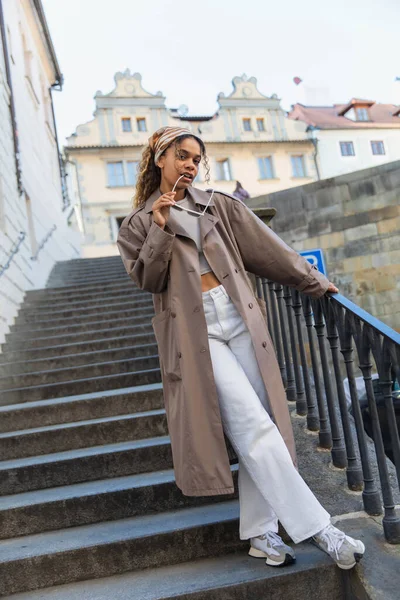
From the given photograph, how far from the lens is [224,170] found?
26938 mm

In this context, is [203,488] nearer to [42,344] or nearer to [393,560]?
[393,560]

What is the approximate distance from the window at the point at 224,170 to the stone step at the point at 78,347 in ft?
73.1

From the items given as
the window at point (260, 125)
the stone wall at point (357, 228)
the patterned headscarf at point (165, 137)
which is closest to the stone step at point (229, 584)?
the patterned headscarf at point (165, 137)

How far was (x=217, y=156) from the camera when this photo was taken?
27.0 metres

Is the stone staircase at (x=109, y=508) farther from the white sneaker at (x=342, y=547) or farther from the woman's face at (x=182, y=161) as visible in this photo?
the woman's face at (x=182, y=161)

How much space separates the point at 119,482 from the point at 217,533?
68 centimetres

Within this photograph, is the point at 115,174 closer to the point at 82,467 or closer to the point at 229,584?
the point at 82,467

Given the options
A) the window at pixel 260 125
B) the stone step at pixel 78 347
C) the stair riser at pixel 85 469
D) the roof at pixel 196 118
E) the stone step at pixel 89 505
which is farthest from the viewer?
the roof at pixel 196 118

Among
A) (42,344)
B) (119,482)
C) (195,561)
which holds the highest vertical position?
(42,344)

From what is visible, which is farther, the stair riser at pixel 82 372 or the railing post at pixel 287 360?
the stair riser at pixel 82 372

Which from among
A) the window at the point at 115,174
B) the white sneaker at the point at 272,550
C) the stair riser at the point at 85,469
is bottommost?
the white sneaker at the point at 272,550

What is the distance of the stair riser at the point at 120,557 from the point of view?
2.33 meters

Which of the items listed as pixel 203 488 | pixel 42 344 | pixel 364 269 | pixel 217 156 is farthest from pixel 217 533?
pixel 217 156

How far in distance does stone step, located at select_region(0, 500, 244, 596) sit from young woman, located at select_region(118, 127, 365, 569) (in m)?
0.21
